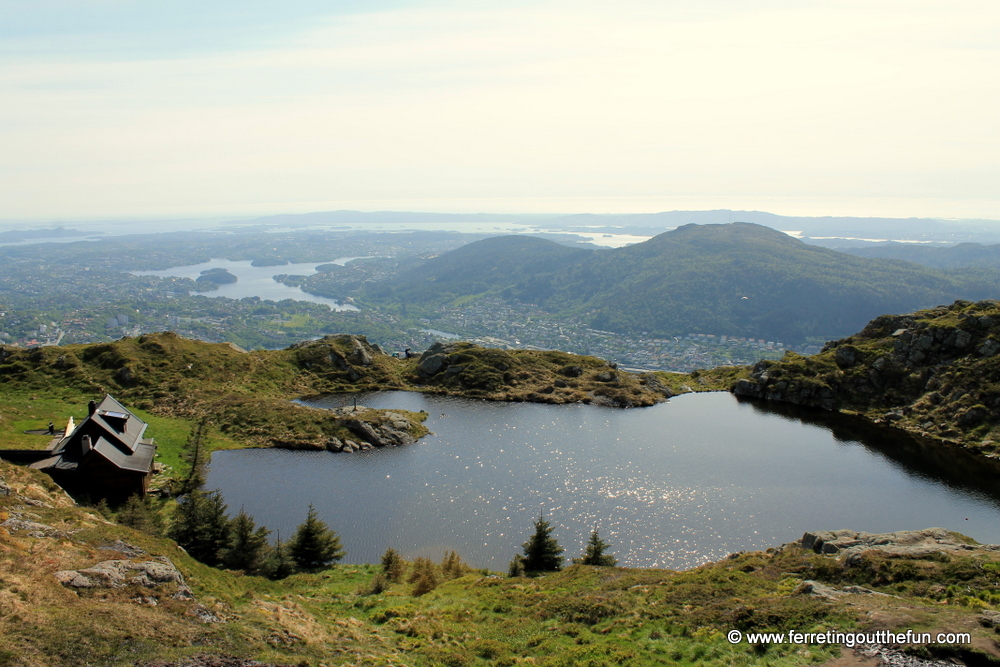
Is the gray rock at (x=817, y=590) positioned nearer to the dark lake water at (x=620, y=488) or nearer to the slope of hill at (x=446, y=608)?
the slope of hill at (x=446, y=608)

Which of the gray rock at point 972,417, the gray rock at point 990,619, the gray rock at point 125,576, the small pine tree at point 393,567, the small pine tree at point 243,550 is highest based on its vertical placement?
the gray rock at point 990,619

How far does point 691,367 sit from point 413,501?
135m

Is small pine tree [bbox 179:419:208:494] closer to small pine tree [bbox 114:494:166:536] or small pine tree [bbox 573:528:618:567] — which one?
small pine tree [bbox 114:494:166:536]

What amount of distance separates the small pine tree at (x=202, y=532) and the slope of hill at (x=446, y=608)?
2817 millimetres

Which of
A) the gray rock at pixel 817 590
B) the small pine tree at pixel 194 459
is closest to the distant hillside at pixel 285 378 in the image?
the small pine tree at pixel 194 459

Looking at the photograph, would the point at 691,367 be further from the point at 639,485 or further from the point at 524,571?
the point at 524,571

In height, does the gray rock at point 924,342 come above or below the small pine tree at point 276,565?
above

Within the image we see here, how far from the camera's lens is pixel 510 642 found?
21.9m

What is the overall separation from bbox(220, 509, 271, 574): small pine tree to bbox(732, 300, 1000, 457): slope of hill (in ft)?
232

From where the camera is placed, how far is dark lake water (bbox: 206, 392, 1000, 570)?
4091 cm

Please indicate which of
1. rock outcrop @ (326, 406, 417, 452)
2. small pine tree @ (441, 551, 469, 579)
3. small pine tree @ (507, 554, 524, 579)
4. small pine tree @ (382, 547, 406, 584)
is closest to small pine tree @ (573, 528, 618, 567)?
small pine tree @ (507, 554, 524, 579)

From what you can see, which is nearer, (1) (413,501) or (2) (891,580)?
(2) (891,580)

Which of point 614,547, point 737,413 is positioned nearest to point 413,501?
point 614,547

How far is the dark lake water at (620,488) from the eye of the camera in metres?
40.9
